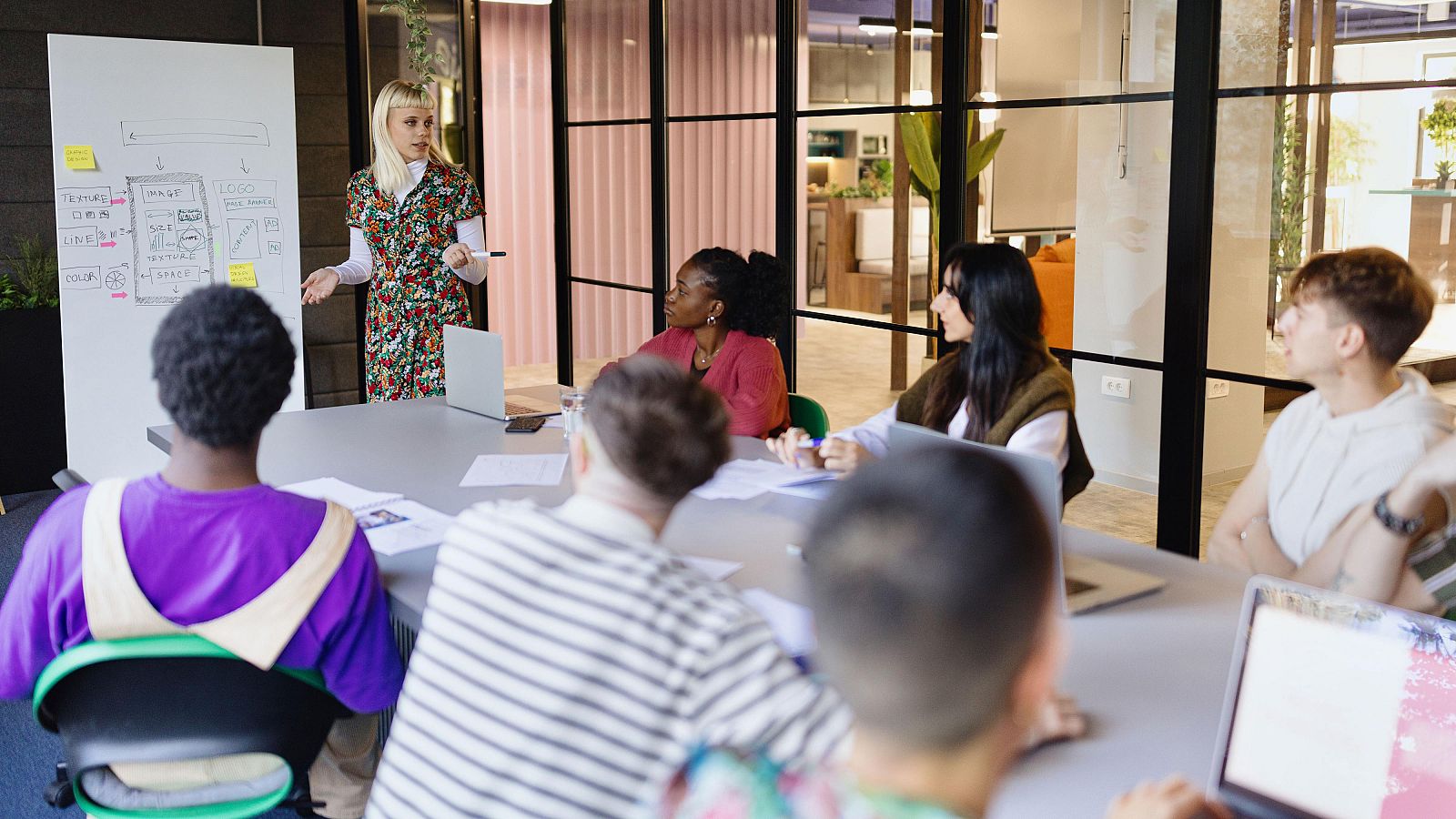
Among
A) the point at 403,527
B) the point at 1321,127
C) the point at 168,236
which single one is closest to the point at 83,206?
the point at 168,236

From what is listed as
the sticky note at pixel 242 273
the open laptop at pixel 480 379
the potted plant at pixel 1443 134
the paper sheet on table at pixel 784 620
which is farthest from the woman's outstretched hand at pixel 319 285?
the potted plant at pixel 1443 134

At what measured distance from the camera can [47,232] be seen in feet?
18.4

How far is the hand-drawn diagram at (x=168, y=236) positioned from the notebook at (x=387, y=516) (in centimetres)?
285

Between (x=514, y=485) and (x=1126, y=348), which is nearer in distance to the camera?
(x=514, y=485)

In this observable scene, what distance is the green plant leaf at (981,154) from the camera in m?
3.84

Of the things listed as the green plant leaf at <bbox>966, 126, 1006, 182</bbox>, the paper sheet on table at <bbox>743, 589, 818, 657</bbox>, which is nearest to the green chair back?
the green plant leaf at <bbox>966, 126, 1006, 182</bbox>

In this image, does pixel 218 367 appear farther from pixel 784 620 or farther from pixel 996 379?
pixel 996 379

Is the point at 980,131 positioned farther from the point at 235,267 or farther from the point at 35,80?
the point at 35,80

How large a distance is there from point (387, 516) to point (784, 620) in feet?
3.15

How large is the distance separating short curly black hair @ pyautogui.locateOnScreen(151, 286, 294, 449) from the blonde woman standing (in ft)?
7.61

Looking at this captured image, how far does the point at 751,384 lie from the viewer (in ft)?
11.1

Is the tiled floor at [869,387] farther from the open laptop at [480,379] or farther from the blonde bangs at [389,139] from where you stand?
the blonde bangs at [389,139]

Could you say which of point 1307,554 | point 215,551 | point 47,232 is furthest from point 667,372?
point 47,232

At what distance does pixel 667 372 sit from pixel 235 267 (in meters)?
4.34
